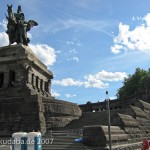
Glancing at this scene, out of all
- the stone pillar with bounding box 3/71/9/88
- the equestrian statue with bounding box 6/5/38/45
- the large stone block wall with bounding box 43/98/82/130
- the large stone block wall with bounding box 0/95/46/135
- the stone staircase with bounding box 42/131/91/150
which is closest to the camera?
the stone staircase with bounding box 42/131/91/150

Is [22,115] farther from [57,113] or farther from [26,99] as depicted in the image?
[57,113]

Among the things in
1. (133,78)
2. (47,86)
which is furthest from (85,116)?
(133,78)

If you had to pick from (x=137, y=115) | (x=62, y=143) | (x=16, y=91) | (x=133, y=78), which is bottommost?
(x=62, y=143)

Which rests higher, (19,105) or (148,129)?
(19,105)

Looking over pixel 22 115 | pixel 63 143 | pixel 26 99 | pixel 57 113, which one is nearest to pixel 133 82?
pixel 57 113

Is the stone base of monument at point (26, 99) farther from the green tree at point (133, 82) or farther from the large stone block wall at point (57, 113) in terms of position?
the green tree at point (133, 82)

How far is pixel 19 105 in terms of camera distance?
24125 millimetres

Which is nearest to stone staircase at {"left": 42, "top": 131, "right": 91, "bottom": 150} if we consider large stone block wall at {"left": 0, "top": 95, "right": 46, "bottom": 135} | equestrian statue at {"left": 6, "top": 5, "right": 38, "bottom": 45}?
large stone block wall at {"left": 0, "top": 95, "right": 46, "bottom": 135}

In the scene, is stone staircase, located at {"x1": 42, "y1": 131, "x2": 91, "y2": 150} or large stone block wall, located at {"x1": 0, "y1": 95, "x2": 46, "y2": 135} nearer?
stone staircase, located at {"x1": 42, "y1": 131, "x2": 91, "y2": 150}

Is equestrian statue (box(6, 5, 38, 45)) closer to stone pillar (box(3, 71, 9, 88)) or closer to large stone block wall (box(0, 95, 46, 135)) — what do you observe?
stone pillar (box(3, 71, 9, 88))

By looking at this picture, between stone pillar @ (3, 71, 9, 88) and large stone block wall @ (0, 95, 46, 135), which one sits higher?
stone pillar @ (3, 71, 9, 88)

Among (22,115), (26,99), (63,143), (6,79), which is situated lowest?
(63,143)

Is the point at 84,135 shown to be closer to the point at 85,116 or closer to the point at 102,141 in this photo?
the point at 102,141

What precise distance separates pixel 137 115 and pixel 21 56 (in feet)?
40.4
